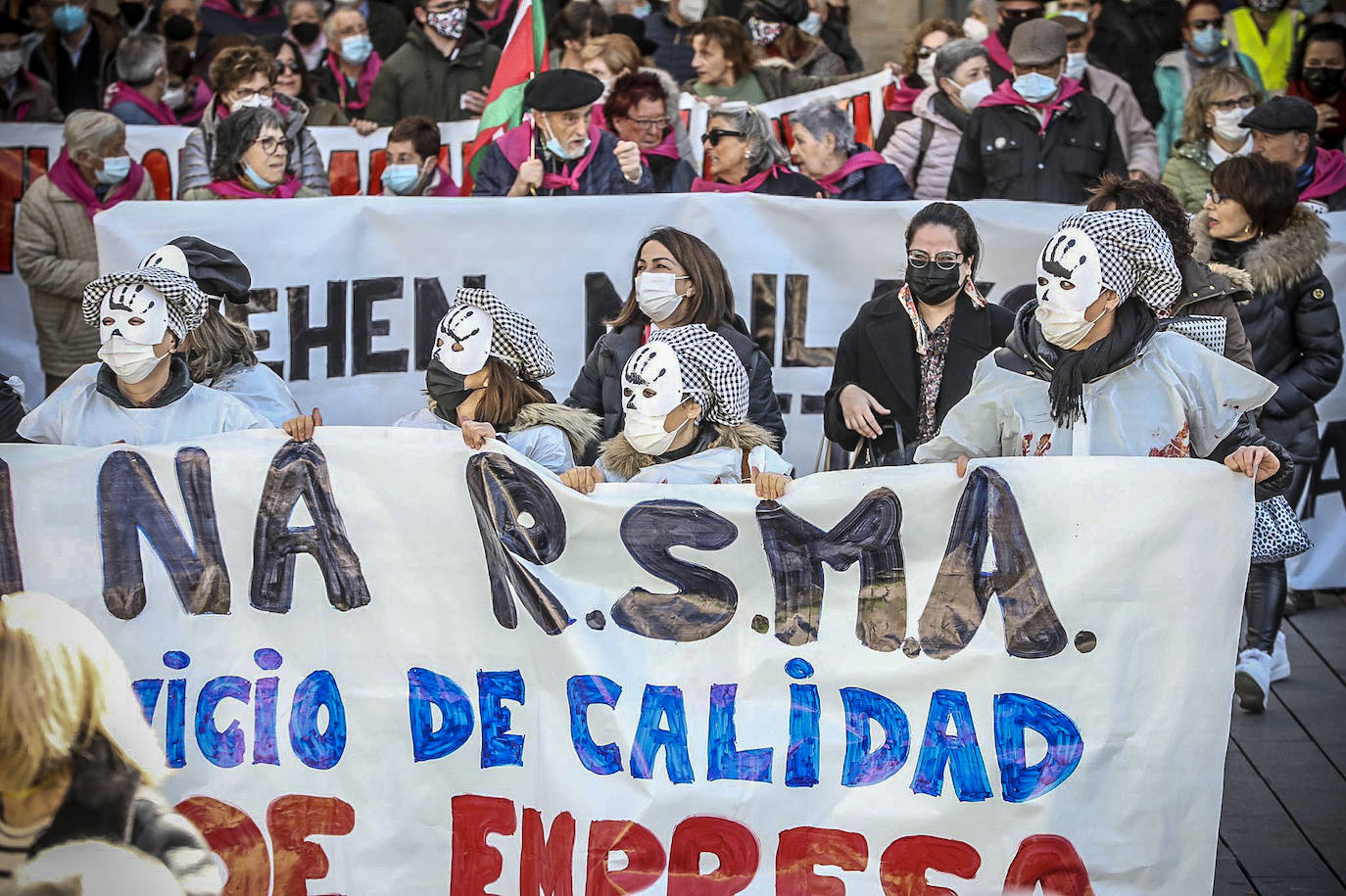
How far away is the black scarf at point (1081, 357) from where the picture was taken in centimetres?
455

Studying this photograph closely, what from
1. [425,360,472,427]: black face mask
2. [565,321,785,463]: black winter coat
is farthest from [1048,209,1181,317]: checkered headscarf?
[425,360,472,427]: black face mask

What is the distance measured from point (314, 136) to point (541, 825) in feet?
17.5

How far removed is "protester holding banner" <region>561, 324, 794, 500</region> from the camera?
4852mm

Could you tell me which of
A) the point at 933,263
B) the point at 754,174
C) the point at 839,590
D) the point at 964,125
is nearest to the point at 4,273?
the point at 754,174

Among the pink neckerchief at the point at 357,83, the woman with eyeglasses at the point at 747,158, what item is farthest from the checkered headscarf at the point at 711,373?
the pink neckerchief at the point at 357,83

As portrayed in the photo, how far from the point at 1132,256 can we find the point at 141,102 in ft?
20.6

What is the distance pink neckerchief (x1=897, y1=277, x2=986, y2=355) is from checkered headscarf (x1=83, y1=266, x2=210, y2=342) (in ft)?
7.18

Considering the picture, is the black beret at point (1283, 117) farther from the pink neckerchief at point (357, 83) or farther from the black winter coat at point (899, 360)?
the pink neckerchief at point (357, 83)

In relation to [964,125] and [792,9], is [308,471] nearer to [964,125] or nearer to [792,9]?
[964,125]

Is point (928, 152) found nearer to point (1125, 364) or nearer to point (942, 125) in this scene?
point (942, 125)

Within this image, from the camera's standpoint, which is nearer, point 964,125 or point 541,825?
point 541,825

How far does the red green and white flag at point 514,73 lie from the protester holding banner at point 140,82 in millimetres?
2174

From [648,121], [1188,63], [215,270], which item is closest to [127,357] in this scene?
[215,270]

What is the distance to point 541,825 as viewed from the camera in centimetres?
440
